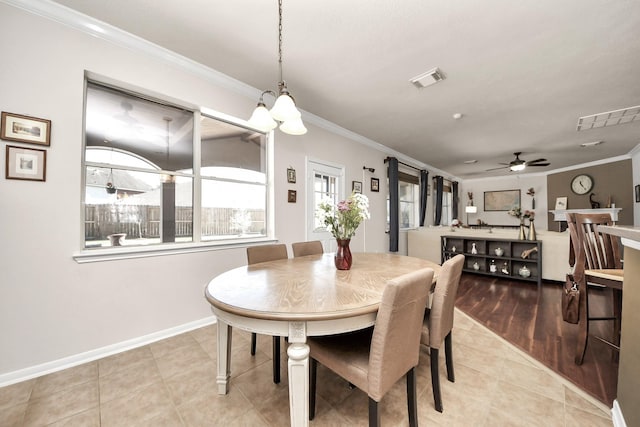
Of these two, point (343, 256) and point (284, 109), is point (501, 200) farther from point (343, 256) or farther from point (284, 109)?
point (284, 109)

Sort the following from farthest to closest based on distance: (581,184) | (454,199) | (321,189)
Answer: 1. (454,199)
2. (581,184)
3. (321,189)

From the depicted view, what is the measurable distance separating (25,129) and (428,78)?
11.5 ft

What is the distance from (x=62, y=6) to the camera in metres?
1.77

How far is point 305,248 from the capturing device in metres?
2.49

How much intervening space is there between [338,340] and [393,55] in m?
2.47

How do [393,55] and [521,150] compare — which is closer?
[393,55]

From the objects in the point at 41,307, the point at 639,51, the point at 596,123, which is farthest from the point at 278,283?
the point at 596,123

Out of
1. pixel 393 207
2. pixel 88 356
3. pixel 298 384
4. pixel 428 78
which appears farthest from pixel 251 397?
pixel 393 207

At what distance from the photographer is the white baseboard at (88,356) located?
1.62 meters

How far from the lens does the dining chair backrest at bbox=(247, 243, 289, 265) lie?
6.84 feet

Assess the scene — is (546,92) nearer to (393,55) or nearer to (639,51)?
(639,51)

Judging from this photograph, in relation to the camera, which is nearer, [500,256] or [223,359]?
[223,359]

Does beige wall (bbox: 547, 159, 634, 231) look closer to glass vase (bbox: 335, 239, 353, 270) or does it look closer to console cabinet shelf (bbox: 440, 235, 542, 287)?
console cabinet shelf (bbox: 440, 235, 542, 287)

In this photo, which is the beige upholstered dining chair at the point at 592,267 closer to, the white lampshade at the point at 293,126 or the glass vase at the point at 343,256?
the glass vase at the point at 343,256
